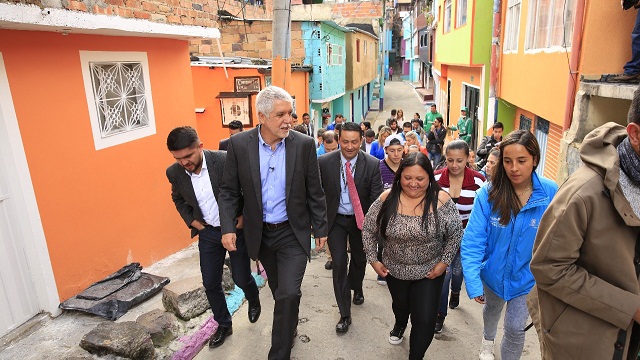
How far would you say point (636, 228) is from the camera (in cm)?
171

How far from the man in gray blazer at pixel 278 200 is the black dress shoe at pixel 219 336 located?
2.17 feet

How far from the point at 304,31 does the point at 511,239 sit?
1217cm

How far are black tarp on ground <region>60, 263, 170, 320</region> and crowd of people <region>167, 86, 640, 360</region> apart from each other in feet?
3.55

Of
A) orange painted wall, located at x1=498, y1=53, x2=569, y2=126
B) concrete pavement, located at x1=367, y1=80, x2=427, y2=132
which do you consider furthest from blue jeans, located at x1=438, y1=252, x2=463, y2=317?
concrete pavement, located at x1=367, y1=80, x2=427, y2=132

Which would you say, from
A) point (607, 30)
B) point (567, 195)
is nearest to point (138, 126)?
point (567, 195)

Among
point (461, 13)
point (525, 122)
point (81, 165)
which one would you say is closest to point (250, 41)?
point (461, 13)

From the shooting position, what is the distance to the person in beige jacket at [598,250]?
1690 millimetres

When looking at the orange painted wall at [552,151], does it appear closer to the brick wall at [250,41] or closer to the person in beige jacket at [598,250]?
the person in beige jacket at [598,250]

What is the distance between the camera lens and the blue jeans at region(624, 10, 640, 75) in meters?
4.46

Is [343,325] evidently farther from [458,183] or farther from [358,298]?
[458,183]

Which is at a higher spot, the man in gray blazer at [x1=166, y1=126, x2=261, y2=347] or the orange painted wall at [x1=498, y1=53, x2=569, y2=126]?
the orange painted wall at [x1=498, y1=53, x2=569, y2=126]

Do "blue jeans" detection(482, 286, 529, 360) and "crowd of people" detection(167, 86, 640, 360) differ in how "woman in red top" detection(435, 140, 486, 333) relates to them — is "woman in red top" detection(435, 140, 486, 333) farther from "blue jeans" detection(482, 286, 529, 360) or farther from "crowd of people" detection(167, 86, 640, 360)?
"blue jeans" detection(482, 286, 529, 360)

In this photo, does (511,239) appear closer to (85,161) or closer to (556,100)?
(85,161)

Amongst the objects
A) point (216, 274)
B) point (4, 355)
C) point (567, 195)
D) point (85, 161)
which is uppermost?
point (567, 195)
